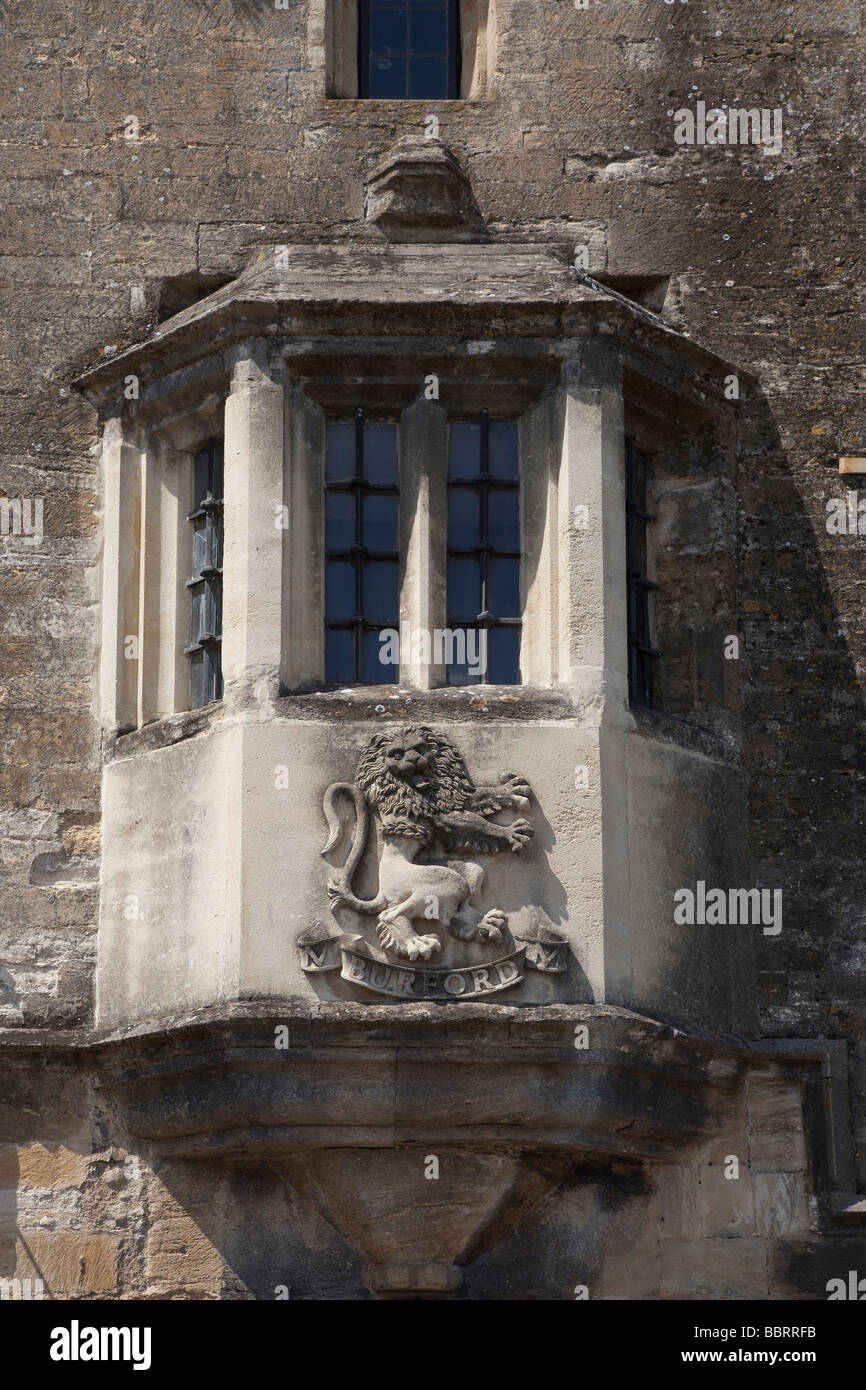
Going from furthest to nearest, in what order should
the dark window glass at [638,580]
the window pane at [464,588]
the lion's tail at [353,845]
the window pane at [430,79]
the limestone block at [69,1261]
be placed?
the window pane at [430,79]
the dark window glass at [638,580]
the window pane at [464,588]
the limestone block at [69,1261]
the lion's tail at [353,845]

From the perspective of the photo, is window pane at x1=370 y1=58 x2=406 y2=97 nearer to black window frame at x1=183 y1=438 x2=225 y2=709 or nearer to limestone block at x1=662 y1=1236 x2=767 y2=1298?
black window frame at x1=183 y1=438 x2=225 y2=709

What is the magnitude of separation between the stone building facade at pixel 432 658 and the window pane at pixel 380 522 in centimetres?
1

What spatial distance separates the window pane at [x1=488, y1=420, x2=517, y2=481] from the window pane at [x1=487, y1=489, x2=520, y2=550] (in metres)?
0.08

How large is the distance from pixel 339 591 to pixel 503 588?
656mm

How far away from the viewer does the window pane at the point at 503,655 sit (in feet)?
32.7

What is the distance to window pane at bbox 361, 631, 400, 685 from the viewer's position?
9953 mm

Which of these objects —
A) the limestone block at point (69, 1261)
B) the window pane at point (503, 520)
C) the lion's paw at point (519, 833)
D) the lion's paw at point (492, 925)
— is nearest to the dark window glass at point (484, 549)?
the window pane at point (503, 520)

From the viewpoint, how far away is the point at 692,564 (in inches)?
414

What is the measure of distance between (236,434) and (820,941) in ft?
10.2

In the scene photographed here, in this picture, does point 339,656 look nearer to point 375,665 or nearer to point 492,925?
point 375,665

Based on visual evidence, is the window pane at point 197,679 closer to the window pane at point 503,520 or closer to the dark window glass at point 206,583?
the dark window glass at point 206,583

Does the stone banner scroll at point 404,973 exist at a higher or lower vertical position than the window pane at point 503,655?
lower
